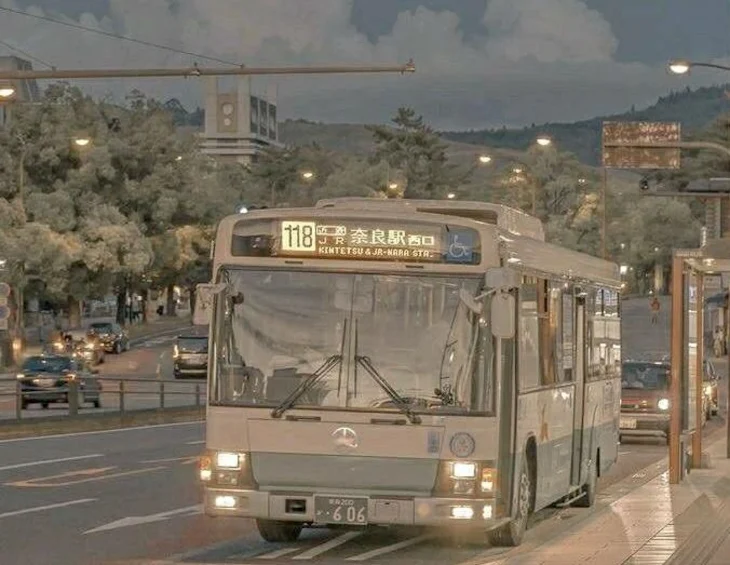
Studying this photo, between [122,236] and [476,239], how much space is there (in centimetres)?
7486

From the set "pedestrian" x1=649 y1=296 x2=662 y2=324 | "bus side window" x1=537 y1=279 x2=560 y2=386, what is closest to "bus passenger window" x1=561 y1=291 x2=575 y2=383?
"bus side window" x1=537 y1=279 x2=560 y2=386

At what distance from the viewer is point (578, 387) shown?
20.4m

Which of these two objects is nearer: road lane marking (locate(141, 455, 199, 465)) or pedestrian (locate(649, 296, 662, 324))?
road lane marking (locate(141, 455, 199, 465))

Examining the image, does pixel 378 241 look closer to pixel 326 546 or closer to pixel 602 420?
pixel 326 546

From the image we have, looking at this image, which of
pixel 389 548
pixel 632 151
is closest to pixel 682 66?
pixel 632 151

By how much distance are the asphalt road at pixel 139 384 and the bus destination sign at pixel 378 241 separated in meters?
21.4

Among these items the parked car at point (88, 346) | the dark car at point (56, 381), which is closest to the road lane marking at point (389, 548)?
the dark car at point (56, 381)

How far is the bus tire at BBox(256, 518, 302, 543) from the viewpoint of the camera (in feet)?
57.0

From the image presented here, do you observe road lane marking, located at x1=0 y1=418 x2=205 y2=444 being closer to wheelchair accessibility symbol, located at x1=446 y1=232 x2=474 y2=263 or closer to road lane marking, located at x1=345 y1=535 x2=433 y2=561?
road lane marking, located at x1=345 y1=535 x2=433 y2=561

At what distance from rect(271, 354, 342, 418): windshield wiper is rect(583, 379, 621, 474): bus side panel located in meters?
6.04

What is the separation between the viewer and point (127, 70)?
93.6 ft

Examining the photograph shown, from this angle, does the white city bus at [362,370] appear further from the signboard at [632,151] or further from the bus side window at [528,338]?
the signboard at [632,151]

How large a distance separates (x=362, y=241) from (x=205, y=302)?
1.51 m

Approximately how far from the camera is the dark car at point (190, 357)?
71188 millimetres
